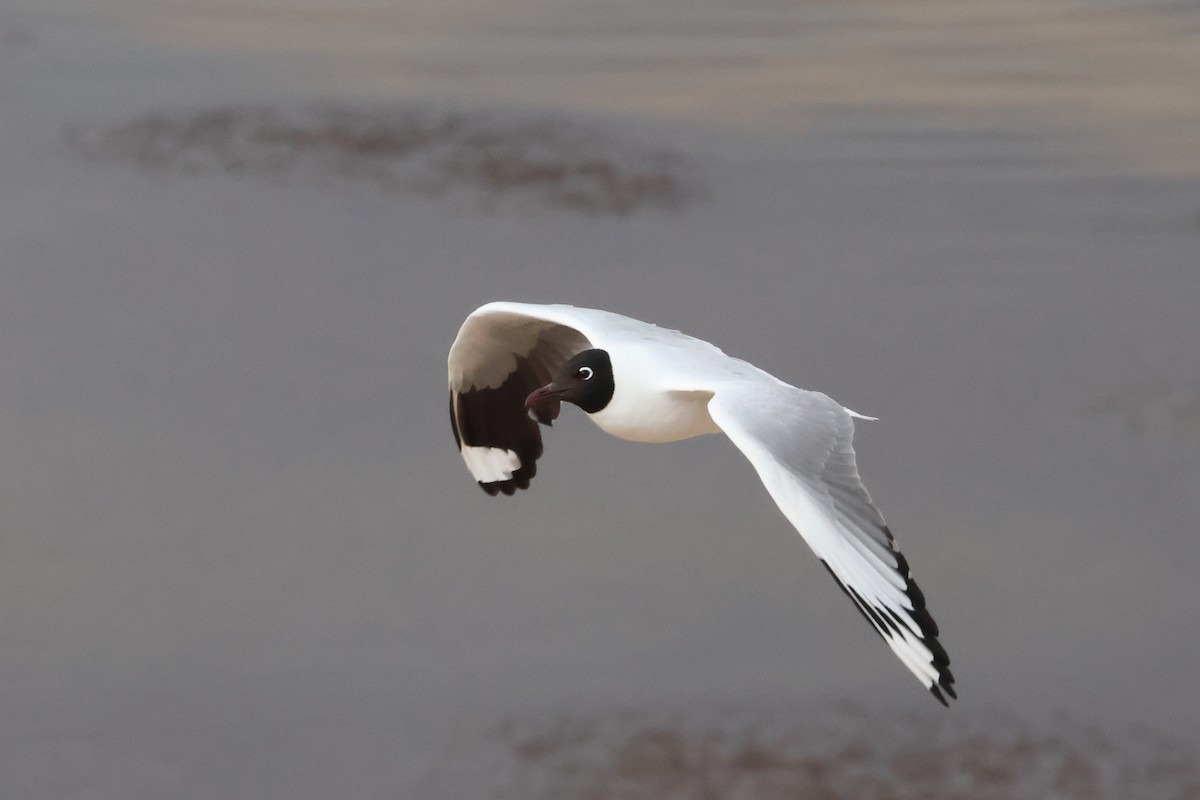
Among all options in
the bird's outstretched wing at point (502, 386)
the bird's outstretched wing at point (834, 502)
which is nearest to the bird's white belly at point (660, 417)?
the bird's outstretched wing at point (834, 502)

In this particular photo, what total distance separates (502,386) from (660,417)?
4.11 feet

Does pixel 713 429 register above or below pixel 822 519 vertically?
above

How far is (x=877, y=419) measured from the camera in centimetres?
475

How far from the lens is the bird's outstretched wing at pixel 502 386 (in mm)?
6086

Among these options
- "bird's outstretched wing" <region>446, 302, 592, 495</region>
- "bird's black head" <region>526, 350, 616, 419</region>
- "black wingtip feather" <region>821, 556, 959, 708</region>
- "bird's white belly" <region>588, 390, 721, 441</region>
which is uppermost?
"bird's outstretched wing" <region>446, 302, 592, 495</region>

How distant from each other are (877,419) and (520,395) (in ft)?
6.10

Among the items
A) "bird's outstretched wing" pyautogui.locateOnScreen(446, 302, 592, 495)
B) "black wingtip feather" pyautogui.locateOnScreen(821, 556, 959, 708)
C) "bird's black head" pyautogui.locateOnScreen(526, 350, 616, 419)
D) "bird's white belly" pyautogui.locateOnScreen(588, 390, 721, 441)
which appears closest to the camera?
"black wingtip feather" pyautogui.locateOnScreen(821, 556, 959, 708)

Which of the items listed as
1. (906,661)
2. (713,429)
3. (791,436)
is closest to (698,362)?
(713,429)

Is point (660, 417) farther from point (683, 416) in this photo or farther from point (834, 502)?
point (834, 502)

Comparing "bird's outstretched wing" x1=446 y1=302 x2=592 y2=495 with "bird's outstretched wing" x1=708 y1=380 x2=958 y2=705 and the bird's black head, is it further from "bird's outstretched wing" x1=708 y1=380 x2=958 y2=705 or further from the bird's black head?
"bird's outstretched wing" x1=708 y1=380 x2=958 y2=705

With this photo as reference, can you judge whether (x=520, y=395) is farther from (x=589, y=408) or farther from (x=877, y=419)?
(x=877, y=419)

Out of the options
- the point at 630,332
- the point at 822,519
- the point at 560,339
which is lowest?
the point at 822,519

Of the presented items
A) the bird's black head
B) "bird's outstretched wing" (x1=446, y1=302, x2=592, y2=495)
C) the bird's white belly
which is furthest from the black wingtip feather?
"bird's outstretched wing" (x1=446, y1=302, x2=592, y2=495)

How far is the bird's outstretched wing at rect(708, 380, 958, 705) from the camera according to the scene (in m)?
4.10
